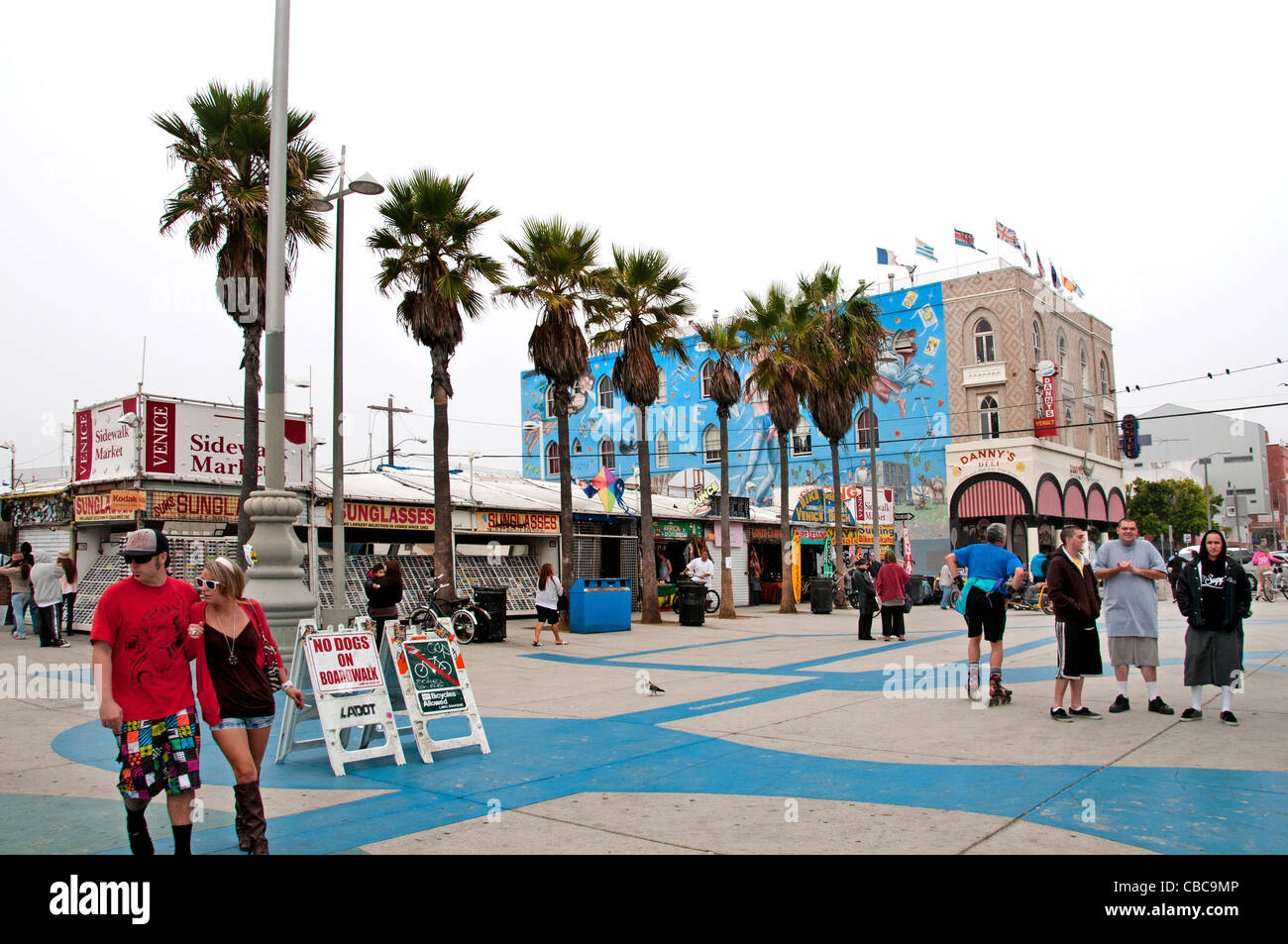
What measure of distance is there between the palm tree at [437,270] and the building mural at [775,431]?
23329 millimetres

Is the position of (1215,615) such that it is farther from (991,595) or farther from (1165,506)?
(1165,506)

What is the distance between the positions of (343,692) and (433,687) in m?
0.83

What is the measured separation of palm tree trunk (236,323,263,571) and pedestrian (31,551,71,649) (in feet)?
9.16

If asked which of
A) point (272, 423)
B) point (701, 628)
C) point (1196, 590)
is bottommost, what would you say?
point (701, 628)

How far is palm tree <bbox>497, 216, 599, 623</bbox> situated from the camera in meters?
21.0

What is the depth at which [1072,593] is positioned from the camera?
848cm

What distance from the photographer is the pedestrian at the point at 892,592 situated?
17469mm

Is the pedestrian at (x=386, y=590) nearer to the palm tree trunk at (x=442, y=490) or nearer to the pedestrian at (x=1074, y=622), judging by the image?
the palm tree trunk at (x=442, y=490)

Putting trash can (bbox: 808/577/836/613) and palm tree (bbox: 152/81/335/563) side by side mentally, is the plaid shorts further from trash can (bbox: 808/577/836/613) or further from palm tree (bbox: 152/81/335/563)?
trash can (bbox: 808/577/836/613)

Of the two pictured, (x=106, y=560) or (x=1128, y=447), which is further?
(x=1128, y=447)

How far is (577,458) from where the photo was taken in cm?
6181
